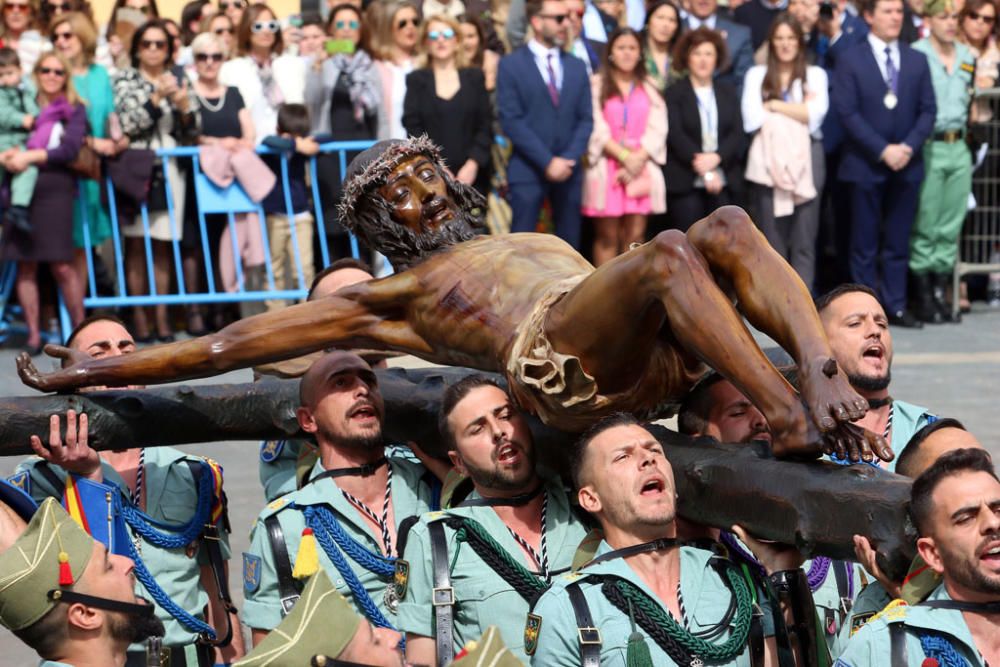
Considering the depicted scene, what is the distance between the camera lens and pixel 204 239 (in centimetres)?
1244

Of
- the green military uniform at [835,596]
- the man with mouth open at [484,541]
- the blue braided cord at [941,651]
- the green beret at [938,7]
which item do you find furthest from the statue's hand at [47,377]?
→ the green beret at [938,7]

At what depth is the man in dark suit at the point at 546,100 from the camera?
12.4 metres

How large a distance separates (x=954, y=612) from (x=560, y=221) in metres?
7.89

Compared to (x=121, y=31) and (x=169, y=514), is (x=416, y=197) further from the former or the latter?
(x=121, y=31)

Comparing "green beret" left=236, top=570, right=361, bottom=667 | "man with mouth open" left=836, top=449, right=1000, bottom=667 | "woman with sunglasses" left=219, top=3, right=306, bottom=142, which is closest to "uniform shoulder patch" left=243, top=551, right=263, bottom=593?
"green beret" left=236, top=570, right=361, bottom=667

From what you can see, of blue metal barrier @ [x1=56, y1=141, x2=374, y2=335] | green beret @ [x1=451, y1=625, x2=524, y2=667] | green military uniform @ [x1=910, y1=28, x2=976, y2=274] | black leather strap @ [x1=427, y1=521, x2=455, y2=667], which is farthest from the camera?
green military uniform @ [x1=910, y1=28, x2=976, y2=274]

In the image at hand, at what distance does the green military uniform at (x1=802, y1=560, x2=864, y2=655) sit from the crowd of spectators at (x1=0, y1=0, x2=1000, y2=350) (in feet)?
19.0

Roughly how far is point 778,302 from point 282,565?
73.3 inches

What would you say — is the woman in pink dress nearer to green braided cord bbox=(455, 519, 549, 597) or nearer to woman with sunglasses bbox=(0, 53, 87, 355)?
woman with sunglasses bbox=(0, 53, 87, 355)

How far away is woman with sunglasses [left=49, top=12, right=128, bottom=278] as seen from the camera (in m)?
12.0

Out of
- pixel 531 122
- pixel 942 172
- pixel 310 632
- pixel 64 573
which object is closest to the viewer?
pixel 310 632

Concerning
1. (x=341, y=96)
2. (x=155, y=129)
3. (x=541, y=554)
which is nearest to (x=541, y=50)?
(x=341, y=96)

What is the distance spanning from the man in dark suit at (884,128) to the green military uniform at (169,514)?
705cm

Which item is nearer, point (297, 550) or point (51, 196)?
point (297, 550)
